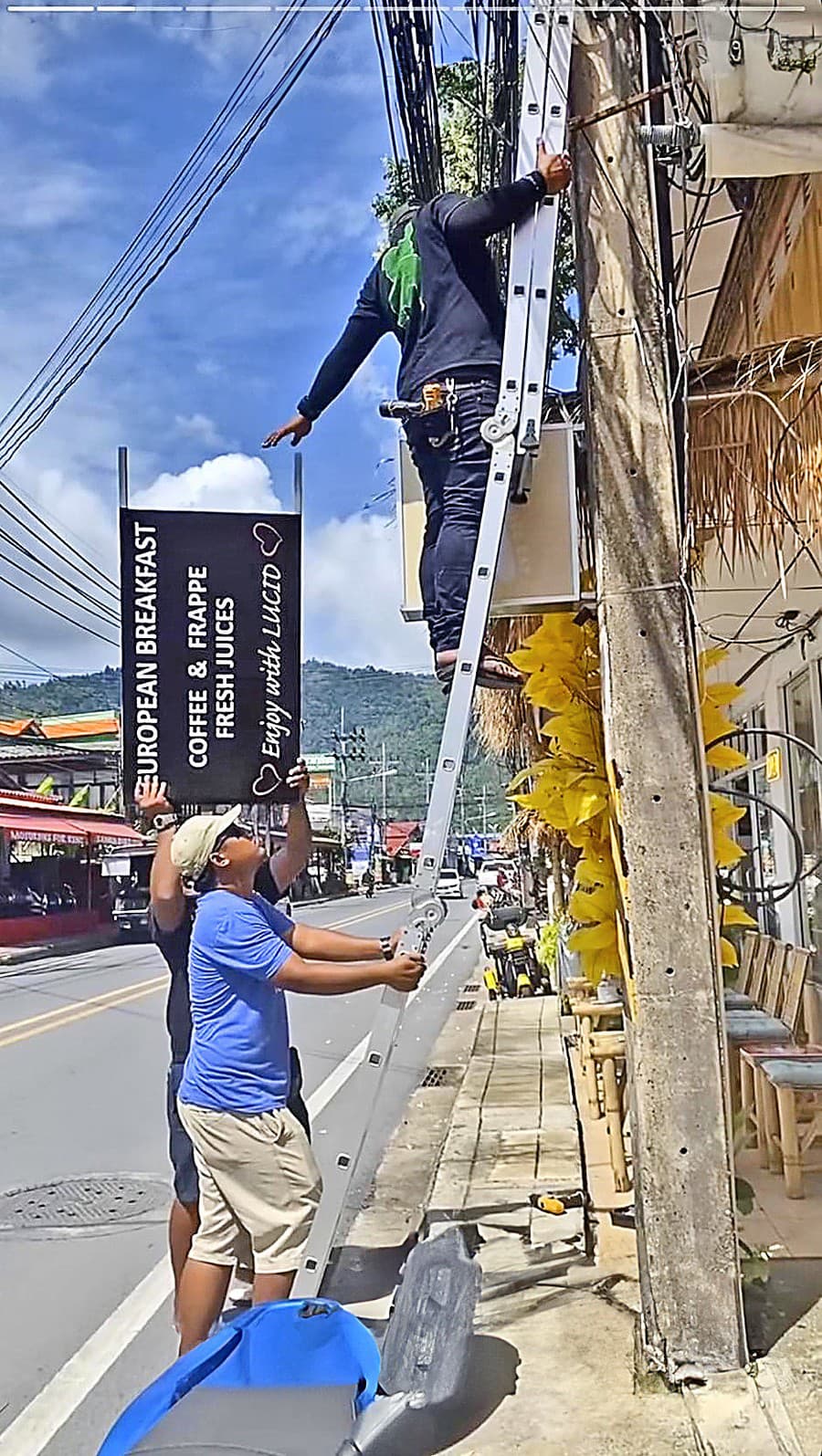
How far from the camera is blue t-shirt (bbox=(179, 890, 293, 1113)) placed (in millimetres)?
3844

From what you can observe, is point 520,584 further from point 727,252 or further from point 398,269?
point 727,252

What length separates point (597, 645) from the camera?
3928 mm

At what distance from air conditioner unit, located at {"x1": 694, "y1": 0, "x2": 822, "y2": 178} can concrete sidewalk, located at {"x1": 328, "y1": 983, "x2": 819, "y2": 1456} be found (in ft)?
11.8

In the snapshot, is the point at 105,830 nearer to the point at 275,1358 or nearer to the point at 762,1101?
the point at 762,1101

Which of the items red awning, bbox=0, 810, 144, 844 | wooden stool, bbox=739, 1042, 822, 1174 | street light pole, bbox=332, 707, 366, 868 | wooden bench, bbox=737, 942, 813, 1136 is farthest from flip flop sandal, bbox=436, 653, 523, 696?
red awning, bbox=0, 810, 144, 844

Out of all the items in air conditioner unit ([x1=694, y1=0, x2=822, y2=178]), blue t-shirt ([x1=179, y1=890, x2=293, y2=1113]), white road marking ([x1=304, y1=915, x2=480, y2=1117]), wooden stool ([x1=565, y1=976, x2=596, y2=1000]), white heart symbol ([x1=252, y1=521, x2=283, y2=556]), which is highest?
air conditioner unit ([x1=694, y1=0, x2=822, y2=178])

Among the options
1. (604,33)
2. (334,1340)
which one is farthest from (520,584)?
(334,1340)

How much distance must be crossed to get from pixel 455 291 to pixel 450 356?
7.7 inches

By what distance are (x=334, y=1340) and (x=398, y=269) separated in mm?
2959

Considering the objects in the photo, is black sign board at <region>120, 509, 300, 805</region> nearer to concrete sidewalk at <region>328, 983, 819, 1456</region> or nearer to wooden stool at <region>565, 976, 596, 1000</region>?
concrete sidewalk at <region>328, 983, 819, 1456</region>

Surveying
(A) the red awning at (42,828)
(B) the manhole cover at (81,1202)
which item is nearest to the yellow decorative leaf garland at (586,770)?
(B) the manhole cover at (81,1202)

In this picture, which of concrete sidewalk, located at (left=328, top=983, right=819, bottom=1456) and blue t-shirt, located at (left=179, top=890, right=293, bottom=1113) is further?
blue t-shirt, located at (left=179, top=890, right=293, bottom=1113)

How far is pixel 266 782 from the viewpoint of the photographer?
441 cm

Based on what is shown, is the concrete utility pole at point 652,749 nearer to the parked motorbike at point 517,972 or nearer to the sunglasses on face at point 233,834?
the sunglasses on face at point 233,834
